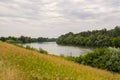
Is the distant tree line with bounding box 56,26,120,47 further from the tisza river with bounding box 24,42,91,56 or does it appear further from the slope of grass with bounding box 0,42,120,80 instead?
the slope of grass with bounding box 0,42,120,80


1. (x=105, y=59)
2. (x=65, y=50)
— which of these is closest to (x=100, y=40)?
(x=65, y=50)

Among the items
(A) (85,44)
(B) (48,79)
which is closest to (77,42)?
(A) (85,44)

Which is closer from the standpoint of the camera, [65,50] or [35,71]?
[35,71]

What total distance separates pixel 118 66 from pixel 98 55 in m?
3.52

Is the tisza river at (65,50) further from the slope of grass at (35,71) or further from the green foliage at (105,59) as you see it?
the slope of grass at (35,71)

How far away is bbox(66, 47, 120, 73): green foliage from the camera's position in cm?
2160

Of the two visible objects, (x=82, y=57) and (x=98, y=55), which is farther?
(x=82, y=57)

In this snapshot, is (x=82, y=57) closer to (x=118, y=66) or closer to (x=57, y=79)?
(x=118, y=66)

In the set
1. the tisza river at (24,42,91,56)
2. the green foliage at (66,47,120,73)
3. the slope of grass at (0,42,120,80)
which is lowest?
the tisza river at (24,42,91,56)

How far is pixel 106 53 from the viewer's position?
23.2 metres

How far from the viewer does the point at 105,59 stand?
2272 centimetres

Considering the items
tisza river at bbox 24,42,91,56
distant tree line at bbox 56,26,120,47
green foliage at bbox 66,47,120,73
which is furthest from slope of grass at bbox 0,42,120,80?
distant tree line at bbox 56,26,120,47

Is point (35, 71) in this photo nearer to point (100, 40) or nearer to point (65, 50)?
point (65, 50)

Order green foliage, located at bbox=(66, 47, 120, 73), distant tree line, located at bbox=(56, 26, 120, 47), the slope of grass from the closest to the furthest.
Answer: the slope of grass → green foliage, located at bbox=(66, 47, 120, 73) → distant tree line, located at bbox=(56, 26, 120, 47)
